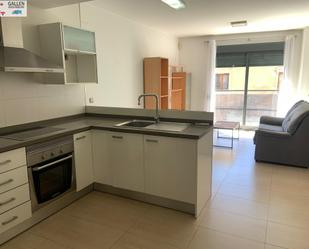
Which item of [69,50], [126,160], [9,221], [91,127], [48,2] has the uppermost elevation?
[48,2]

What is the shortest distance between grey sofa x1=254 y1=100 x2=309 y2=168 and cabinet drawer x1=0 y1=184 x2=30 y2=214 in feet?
11.4

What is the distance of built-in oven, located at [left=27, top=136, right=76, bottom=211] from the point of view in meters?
2.26

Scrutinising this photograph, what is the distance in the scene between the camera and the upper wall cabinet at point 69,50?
8.97 feet

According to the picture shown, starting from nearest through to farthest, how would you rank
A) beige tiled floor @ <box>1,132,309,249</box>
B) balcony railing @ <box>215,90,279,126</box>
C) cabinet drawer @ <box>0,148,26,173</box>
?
1. cabinet drawer @ <box>0,148,26,173</box>
2. beige tiled floor @ <box>1,132,309,249</box>
3. balcony railing @ <box>215,90,279,126</box>

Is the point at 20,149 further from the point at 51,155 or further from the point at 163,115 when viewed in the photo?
the point at 163,115

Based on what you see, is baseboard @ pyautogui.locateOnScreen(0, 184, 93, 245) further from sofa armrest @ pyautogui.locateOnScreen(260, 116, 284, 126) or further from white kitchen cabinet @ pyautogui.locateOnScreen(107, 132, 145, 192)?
sofa armrest @ pyautogui.locateOnScreen(260, 116, 284, 126)

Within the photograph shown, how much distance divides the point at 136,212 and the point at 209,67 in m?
4.94

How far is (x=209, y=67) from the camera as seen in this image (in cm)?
650

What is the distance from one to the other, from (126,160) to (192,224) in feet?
3.25

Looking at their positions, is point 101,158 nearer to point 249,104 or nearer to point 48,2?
point 48,2

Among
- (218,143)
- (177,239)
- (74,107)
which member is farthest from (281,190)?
(74,107)

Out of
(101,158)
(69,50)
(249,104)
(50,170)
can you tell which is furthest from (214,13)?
(50,170)

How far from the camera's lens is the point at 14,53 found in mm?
2283

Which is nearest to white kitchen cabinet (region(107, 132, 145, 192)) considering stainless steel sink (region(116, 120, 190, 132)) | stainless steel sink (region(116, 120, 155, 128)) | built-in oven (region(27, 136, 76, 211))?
stainless steel sink (region(116, 120, 190, 132))
